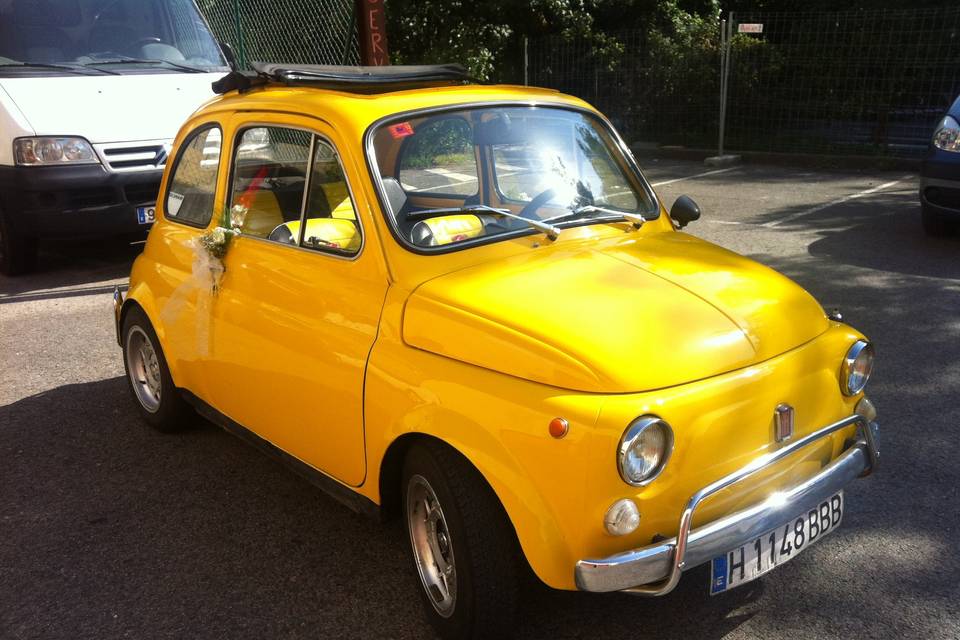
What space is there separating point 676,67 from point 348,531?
1399 centimetres

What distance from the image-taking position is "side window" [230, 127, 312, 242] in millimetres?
3927

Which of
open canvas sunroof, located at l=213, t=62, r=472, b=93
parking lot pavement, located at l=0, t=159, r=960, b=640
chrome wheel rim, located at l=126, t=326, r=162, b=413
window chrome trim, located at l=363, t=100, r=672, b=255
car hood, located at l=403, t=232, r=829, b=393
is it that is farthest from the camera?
chrome wheel rim, located at l=126, t=326, r=162, b=413

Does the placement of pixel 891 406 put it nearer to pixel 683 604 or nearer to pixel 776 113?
pixel 683 604

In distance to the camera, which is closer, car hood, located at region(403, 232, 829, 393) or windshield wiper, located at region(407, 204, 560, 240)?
car hood, located at region(403, 232, 829, 393)

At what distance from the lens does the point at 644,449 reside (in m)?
2.58

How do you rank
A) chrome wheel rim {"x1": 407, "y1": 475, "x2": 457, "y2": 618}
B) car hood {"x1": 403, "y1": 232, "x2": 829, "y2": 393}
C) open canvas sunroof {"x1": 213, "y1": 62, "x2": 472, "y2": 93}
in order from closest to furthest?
1. car hood {"x1": 403, "y1": 232, "x2": 829, "y2": 393}
2. chrome wheel rim {"x1": 407, "y1": 475, "x2": 457, "y2": 618}
3. open canvas sunroof {"x1": 213, "y1": 62, "x2": 472, "y2": 93}

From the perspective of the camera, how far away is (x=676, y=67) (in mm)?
16094

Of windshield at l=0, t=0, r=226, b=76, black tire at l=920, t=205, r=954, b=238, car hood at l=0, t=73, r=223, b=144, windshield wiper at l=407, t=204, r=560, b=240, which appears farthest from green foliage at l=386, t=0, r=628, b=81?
windshield wiper at l=407, t=204, r=560, b=240

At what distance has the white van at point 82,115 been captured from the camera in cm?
783

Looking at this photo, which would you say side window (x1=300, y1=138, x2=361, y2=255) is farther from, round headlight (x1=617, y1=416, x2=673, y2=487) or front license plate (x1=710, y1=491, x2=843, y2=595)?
front license plate (x1=710, y1=491, x2=843, y2=595)

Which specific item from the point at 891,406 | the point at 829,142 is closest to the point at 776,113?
the point at 829,142

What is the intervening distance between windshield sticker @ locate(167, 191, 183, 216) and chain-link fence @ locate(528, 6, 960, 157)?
36.7ft

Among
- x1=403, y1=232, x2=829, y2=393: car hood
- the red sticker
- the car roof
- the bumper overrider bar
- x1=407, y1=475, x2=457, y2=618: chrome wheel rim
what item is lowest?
x1=407, y1=475, x2=457, y2=618: chrome wheel rim

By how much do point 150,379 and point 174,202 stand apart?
1030 millimetres
